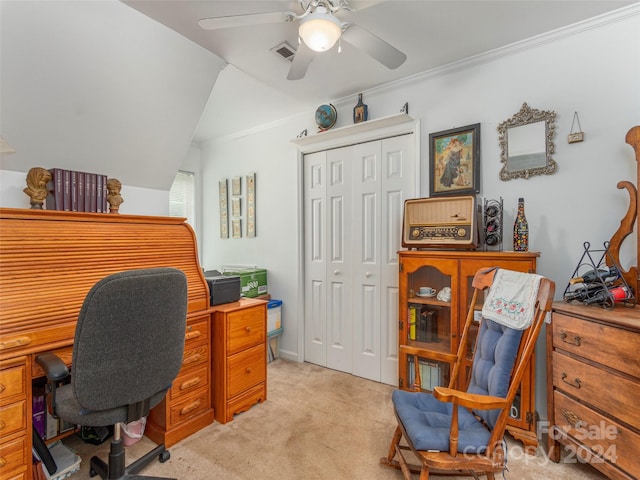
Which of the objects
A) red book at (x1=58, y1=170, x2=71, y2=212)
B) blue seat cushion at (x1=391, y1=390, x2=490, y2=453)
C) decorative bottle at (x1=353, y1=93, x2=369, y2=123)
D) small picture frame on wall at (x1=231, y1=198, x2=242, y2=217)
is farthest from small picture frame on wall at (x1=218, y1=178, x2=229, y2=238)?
blue seat cushion at (x1=391, y1=390, x2=490, y2=453)

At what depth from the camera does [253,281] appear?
328cm

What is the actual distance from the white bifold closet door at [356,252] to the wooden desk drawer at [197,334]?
1.32 metres

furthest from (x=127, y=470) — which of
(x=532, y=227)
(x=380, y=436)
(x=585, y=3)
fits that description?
(x=585, y=3)

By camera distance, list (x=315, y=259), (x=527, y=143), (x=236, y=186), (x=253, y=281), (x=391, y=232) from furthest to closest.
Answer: (x=236, y=186)
(x=253, y=281)
(x=315, y=259)
(x=391, y=232)
(x=527, y=143)

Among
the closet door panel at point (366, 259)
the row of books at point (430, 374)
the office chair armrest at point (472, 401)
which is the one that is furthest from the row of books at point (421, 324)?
the office chair armrest at point (472, 401)

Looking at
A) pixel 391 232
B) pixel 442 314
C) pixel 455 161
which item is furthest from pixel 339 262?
pixel 455 161

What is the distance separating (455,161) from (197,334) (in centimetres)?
227

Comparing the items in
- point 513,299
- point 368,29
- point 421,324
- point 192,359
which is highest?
point 368,29

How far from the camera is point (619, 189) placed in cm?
184

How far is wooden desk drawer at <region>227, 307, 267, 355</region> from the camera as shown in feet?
7.09

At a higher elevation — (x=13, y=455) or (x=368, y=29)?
(x=368, y=29)

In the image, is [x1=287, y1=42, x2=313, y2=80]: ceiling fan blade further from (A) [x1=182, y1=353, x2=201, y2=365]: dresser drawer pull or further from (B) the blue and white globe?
(A) [x1=182, y1=353, x2=201, y2=365]: dresser drawer pull

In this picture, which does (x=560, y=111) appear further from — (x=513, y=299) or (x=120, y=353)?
(x=120, y=353)

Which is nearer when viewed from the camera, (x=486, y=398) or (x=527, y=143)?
(x=486, y=398)
